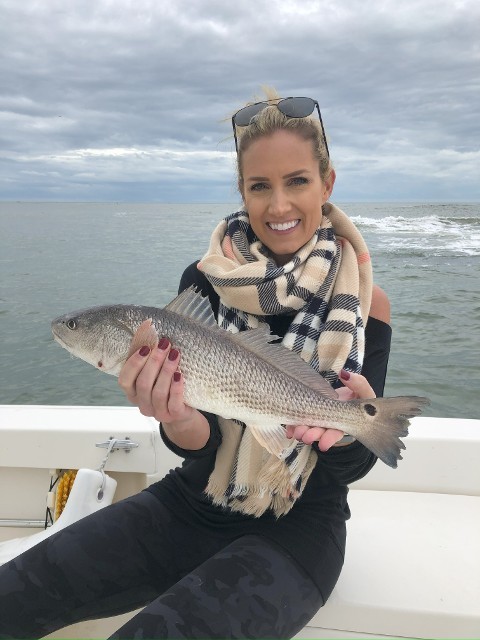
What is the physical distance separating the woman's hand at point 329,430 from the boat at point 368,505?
87cm

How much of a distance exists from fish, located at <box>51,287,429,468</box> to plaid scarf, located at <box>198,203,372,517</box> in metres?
0.16

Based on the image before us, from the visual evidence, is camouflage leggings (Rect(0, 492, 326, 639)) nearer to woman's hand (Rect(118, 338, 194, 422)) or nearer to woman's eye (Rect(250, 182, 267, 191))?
woman's hand (Rect(118, 338, 194, 422))

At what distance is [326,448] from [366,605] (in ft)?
2.87

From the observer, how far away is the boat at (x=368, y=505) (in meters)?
2.68

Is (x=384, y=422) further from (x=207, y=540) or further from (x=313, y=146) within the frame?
(x=313, y=146)

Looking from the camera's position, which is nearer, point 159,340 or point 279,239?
point 159,340

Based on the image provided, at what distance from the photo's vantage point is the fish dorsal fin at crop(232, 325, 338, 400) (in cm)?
253

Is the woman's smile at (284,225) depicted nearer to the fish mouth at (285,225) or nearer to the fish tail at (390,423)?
the fish mouth at (285,225)

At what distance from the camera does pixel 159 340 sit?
241cm

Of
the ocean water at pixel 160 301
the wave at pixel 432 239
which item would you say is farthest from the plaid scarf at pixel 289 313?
the wave at pixel 432 239

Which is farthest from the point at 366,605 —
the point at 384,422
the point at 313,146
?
the point at 313,146

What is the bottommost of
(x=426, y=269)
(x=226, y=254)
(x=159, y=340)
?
(x=426, y=269)

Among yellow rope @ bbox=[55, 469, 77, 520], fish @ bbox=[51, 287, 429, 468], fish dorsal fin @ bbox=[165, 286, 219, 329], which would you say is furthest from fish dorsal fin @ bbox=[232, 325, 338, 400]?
yellow rope @ bbox=[55, 469, 77, 520]

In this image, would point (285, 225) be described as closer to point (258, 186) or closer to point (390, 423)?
point (258, 186)
